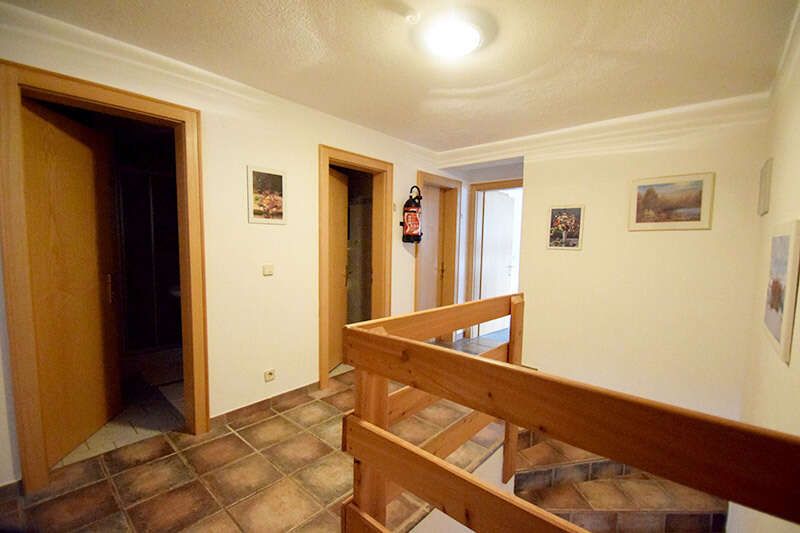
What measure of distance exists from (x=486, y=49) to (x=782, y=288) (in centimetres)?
177

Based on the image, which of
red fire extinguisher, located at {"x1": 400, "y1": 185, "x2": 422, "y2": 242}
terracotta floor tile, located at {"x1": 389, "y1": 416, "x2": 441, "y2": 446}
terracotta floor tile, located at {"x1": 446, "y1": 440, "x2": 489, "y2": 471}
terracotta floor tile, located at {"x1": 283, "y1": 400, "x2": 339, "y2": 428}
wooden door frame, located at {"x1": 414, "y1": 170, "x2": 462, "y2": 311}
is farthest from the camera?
wooden door frame, located at {"x1": 414, "y1": 170, "x2": 462, "y2": 311}

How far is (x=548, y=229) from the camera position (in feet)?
10.3

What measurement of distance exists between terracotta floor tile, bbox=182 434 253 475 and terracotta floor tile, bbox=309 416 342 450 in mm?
433

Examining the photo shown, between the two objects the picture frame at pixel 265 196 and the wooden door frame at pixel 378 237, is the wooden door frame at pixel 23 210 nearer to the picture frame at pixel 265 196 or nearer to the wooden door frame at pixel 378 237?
the picture frame at pixel 265 196

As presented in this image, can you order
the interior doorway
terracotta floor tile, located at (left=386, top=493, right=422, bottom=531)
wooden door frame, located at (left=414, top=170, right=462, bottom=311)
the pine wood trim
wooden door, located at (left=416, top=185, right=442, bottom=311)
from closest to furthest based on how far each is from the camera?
the pine wood trim → terracotta floor tile, located at (left=386, top=493, right=422, bottom=531) → wooden door, located at (left=416, top=185, right=442, bottom=311) → wooden door frame, located at (left=414, top=170, right=462, bottom=311) → the interior doorway

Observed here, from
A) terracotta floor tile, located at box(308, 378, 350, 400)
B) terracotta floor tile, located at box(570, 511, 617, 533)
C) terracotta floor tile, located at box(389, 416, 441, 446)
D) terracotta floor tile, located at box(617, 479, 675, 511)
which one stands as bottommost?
terracotta floor tile, located at box(570, 511, 617, 533)

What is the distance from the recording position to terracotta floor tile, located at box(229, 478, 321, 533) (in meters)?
1.52

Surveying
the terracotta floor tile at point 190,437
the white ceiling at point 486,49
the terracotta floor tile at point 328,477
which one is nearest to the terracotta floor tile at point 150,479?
the terracotta floor tile at point 190,437

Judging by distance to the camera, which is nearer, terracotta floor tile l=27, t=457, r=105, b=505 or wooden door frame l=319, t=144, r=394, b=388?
terracotta floor tile l=27, t=457, r=105, b=505

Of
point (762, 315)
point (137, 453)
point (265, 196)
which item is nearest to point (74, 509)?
point (137, 453)

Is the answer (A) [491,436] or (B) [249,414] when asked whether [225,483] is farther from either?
(A) [491,436]

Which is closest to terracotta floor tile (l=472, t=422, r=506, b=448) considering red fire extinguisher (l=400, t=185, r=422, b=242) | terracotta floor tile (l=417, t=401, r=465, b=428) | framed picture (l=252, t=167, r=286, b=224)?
terracotta floor tile (l=417, t=401, r=465, b=428)

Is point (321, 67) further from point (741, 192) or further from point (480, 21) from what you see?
point (741, 192)

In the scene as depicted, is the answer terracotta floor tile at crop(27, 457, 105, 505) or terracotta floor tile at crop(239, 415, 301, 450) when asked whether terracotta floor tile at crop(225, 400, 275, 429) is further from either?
A: terracotta floor tile at crop(27, 457, 105, 505)
